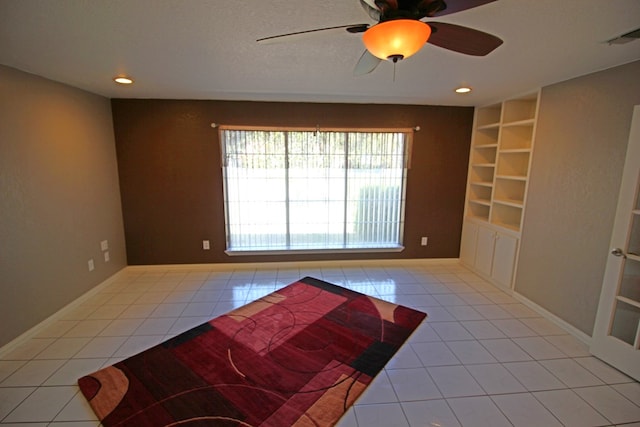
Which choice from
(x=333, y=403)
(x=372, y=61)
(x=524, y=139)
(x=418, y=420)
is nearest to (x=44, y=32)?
(x=372, y=61)

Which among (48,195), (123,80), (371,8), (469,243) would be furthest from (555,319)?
(48,195)

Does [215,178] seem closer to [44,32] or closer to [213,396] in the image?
[44,32]

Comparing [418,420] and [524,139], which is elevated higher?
[524,139]

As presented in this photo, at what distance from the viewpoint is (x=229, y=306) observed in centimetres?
312

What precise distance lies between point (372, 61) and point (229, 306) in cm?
268

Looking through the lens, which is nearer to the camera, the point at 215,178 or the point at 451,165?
the point at 215,178

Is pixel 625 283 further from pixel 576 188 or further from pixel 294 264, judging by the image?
pixel 294 264

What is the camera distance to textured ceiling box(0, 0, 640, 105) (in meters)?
1.48

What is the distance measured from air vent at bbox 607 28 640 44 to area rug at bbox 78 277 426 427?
99.1 inches

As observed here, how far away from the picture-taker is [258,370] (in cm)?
217

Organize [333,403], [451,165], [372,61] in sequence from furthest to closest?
[451,165], [333,403], [372,61]

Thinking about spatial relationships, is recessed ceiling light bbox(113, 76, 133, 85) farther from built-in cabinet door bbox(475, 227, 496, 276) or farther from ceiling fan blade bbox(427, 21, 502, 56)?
built-in cabinet door bbox(475, 227, 496, 276)

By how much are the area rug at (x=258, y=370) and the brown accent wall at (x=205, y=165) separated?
1517mm

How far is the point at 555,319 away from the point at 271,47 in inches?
138
